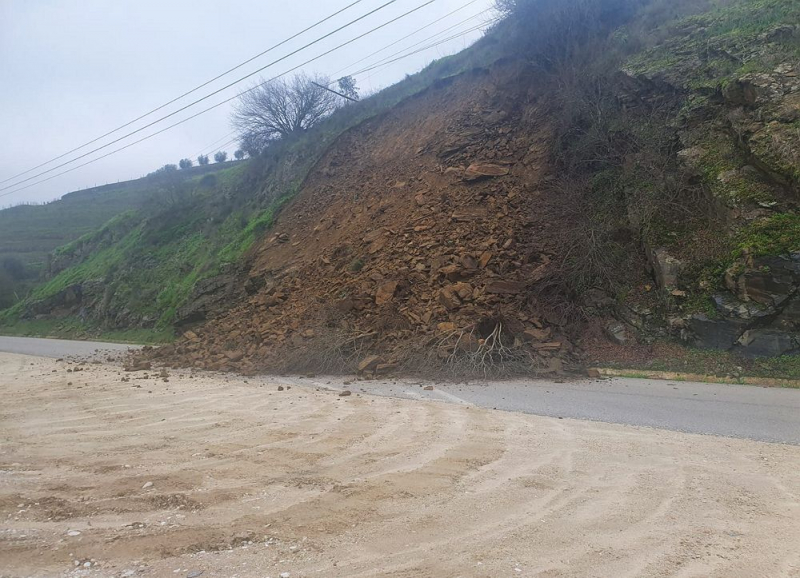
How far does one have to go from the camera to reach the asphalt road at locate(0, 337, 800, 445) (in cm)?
670

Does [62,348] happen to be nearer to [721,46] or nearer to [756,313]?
[756,313]

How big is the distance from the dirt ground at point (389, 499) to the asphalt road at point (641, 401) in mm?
687

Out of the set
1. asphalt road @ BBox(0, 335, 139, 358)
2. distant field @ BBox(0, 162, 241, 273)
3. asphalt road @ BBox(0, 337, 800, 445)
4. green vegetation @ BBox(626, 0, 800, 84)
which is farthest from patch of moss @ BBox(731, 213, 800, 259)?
distant field @ BBox(0, 162, 241, 273)

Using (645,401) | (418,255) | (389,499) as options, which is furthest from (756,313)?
(389,499)

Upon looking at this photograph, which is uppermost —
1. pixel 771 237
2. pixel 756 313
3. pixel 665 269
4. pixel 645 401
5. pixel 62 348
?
pixel 62 348

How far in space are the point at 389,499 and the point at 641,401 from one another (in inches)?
220

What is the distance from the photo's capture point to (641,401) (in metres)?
8.26

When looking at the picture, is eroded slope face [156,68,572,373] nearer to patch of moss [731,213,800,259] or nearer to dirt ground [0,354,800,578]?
patch of moss [731,213,800,259]

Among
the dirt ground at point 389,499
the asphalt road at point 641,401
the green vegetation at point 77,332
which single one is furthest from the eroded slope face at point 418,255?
the green vegetation at point 77,332

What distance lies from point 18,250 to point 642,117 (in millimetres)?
67905

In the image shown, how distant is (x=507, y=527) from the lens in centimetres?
368

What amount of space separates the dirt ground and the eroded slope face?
5261 mm

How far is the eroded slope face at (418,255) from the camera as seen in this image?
12469mm

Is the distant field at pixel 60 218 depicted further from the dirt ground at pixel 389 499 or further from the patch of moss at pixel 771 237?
the dirt ground at pixel 389 499
